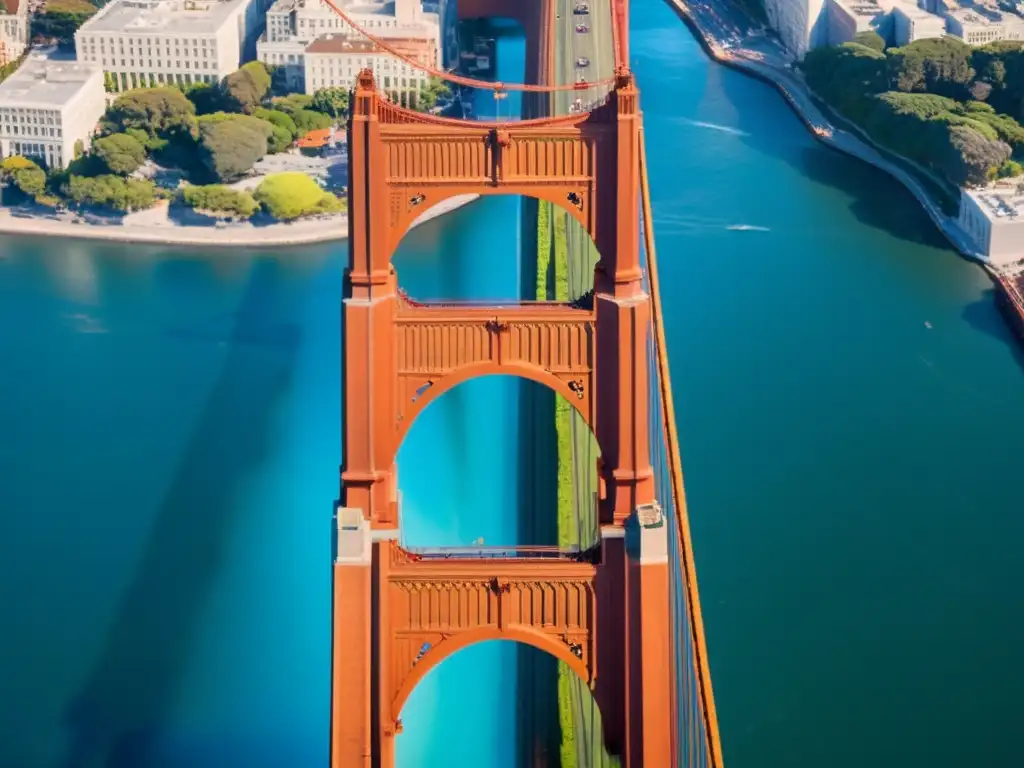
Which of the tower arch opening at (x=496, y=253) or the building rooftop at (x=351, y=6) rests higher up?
the building rooftop at (x=351, y=6)

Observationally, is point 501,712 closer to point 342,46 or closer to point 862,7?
point 342,46

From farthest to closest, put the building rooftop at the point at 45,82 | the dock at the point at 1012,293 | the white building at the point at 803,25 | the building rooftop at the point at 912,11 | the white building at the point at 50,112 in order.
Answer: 1. the white building at the point at 803,25
2. the building rooftop at the point at 912,11
3. the building rooftop at the point at 45,82
4. the white building at the point at 50,112
5. the dock at the point at 1012,293

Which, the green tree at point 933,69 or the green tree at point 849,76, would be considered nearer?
the green tree at point 933,69

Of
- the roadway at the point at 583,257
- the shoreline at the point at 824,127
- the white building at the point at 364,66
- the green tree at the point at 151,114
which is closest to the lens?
the roadway at the point at 583,257

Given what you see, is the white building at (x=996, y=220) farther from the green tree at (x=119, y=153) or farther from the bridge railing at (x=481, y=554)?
the bridge railing at (x=481, y=554)

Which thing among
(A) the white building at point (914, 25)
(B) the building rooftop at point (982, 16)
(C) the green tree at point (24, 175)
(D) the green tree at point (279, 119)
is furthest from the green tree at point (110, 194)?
(B) the building rooftop at point (982, 16)

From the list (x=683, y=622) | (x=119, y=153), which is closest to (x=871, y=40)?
(x=119, y=153)

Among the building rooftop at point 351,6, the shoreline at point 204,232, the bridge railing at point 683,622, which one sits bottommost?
the bridge railing at point 683,622

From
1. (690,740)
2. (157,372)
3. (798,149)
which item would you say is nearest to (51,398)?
(157,372)
